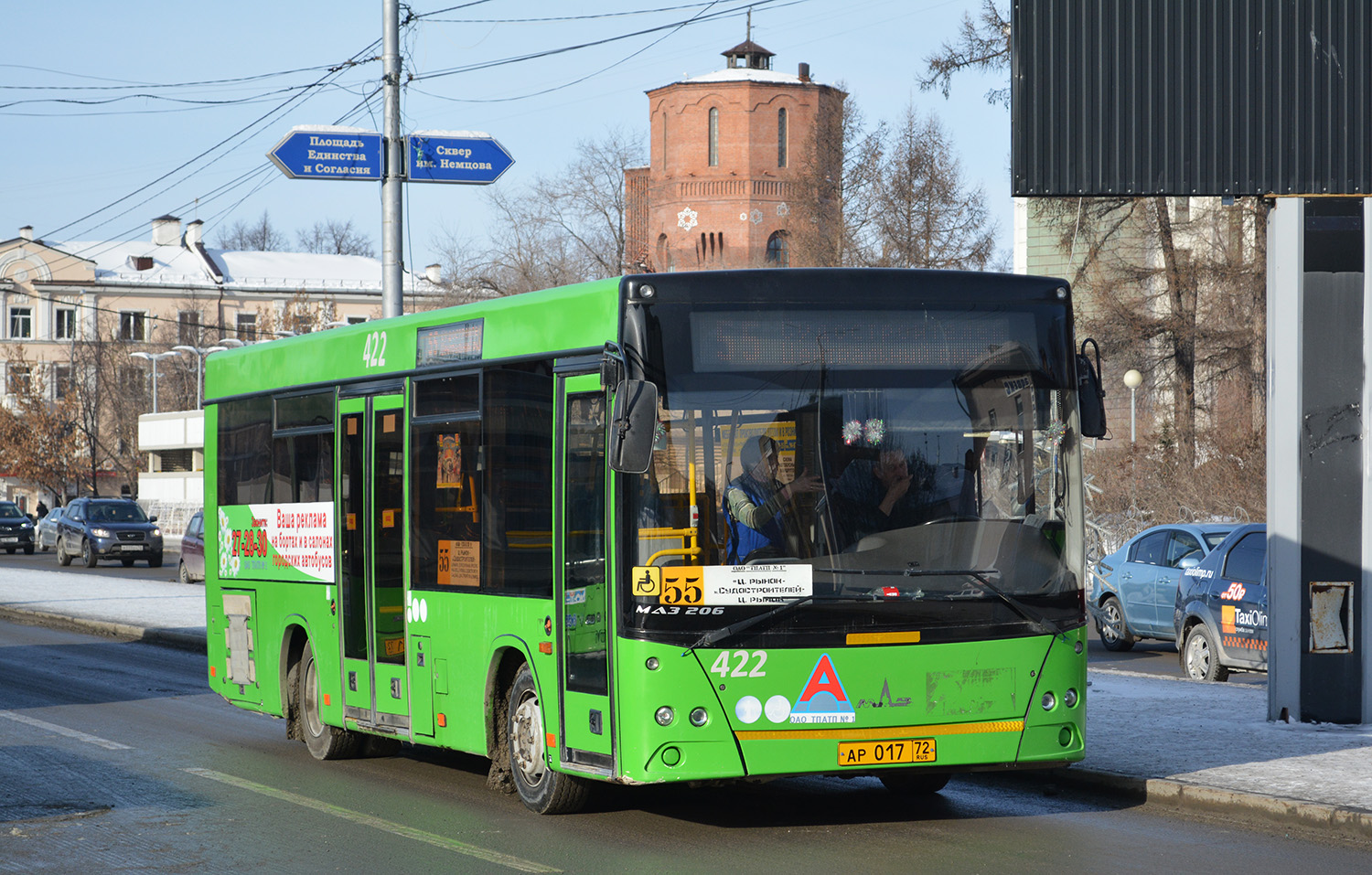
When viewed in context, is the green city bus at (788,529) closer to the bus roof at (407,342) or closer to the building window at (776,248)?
the bus roof at (407,342)

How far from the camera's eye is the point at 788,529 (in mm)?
8047

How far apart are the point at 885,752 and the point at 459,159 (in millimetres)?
12053

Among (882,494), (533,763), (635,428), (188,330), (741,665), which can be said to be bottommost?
(533,763)

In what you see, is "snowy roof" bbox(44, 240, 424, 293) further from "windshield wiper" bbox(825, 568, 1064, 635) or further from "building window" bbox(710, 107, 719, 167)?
"windshield wiper" bbox(825, 568, 1064, 635)

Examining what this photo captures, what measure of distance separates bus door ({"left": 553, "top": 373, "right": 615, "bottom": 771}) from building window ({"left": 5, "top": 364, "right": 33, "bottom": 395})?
3307 inches

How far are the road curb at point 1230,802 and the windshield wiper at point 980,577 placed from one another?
1.43 metres

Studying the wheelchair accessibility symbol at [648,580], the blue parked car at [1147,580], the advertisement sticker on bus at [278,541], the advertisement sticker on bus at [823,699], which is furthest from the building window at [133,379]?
the advertisement sticker on bus at [823,699]

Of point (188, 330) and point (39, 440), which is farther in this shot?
point (188, 330)

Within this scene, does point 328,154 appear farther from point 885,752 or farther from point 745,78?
point 745,78

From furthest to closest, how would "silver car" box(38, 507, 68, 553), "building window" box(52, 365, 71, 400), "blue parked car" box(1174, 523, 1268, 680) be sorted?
"building window" box(52, 365, 71, 400) → "silver car" box(38, 507, 68, 553) → "blue parked car" box(1174, 523, 1268, 680)

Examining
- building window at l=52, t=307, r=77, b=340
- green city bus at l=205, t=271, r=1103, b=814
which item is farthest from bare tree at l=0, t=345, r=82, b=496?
green city bus at l=205, t=271, r=1103, b=814

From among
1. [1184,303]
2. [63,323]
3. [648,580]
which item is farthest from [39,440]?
[648,580]

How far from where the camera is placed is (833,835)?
847 centimetres

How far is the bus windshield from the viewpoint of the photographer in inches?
316
